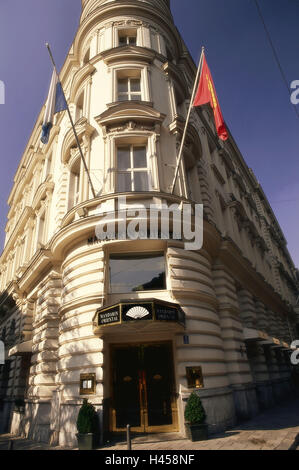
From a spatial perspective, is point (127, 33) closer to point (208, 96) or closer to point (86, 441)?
point (208, 96)

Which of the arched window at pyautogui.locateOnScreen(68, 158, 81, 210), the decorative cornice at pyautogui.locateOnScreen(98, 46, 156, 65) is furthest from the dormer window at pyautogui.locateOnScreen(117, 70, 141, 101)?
the arched window at pyautogui.locateOnScreen(68, 158, 81, 210)

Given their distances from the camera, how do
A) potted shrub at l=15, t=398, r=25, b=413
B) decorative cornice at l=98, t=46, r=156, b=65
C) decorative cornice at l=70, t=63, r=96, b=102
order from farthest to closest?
decorative cornice at l=70, t=63, r=96, b=102 < decorative cornice at l=98, t=46, r=156, b=65 < potted shrub at l=15, t=398, r=25, b=413

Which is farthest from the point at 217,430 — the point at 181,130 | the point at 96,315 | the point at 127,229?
the point at 181,130

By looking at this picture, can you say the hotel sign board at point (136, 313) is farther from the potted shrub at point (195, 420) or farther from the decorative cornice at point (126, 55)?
the decorative cornice at point (126, 55)

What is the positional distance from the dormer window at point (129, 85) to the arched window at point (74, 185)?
15.9ft

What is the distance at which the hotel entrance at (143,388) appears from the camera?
10.7m

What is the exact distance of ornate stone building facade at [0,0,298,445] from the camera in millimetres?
10930

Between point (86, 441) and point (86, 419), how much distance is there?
0.62 m

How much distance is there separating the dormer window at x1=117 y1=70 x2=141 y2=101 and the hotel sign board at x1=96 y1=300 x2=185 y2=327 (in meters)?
12.6

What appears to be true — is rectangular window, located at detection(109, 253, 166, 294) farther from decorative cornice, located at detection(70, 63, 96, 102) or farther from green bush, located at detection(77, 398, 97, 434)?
decorative cornice, located at detection(70, 63, 96, 102)

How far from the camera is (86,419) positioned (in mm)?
9641

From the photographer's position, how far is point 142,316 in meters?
9.99

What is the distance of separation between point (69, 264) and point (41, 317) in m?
4.08

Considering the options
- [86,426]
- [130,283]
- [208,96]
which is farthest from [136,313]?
[208,96]
